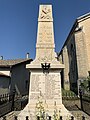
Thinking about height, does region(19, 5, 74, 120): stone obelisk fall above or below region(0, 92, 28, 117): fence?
above

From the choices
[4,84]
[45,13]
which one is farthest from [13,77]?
[45,13]

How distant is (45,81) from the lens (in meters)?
5.92

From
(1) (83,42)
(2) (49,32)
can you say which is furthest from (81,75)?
(2) (49,32)

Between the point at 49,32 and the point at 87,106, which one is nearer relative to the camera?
the point at 49,32

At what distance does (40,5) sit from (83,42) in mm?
14251

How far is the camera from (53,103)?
18.5ft

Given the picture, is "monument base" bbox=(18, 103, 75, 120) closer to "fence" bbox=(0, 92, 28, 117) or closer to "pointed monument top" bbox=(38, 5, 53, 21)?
"fence" bbox=(0, 92, 28, 117)

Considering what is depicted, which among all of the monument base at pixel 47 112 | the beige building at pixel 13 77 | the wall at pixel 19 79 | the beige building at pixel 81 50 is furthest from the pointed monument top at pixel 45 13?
the wall at pixel 19 79

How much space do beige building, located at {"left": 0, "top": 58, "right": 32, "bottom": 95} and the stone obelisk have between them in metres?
13.9

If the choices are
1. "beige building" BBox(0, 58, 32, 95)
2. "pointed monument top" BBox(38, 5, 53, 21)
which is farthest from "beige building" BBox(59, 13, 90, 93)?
"pointed monument top" BBox(38, 5, 53, 21)

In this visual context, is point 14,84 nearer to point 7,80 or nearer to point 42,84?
point 7,80

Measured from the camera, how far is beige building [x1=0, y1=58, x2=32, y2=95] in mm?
19703

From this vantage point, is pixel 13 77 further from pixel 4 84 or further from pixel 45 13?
pixel 45 13

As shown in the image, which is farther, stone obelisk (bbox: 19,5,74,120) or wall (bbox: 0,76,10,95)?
wall (bbox: 0,76,10,95)
